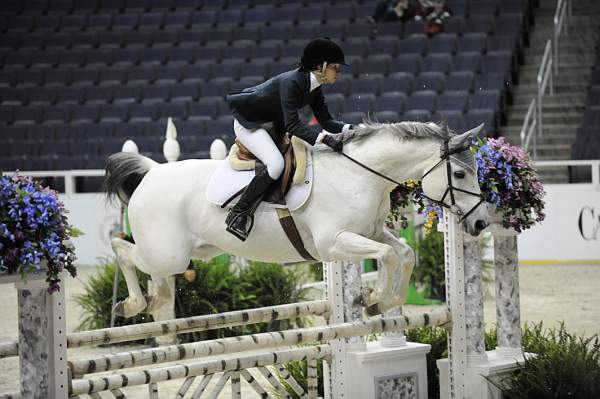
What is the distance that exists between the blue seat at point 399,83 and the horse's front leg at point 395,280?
8.52 m

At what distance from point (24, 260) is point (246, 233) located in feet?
3.79

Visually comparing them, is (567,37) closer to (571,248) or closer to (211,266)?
(571,248)

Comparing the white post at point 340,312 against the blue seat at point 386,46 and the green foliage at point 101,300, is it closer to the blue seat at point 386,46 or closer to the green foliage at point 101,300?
the green foliage at point 101,300

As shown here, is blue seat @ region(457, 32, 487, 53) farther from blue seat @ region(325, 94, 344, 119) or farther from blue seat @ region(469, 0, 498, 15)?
blue seat @ region(325, 94, 344, 119)

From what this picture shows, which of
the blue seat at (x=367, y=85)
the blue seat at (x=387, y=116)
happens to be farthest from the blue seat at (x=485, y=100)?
the blue seat at (x=367, y=85)

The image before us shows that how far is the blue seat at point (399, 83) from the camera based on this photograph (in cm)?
1271

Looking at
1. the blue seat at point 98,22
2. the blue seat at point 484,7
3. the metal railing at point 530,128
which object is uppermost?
the blue seat at point 98,22

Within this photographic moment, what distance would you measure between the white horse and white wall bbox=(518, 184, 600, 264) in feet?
20.5

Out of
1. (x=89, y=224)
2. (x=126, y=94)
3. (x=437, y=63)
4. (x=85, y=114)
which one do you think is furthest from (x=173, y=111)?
(x=437, y=63)

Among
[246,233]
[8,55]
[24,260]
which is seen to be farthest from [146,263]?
[8,55]

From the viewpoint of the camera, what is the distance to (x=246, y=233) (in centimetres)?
430

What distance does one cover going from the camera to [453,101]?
12078 millimetres

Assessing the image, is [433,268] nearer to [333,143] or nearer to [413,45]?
[333,143]

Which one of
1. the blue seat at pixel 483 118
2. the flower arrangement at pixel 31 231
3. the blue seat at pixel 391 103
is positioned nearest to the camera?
the flower arrangement at pixel 31 231
